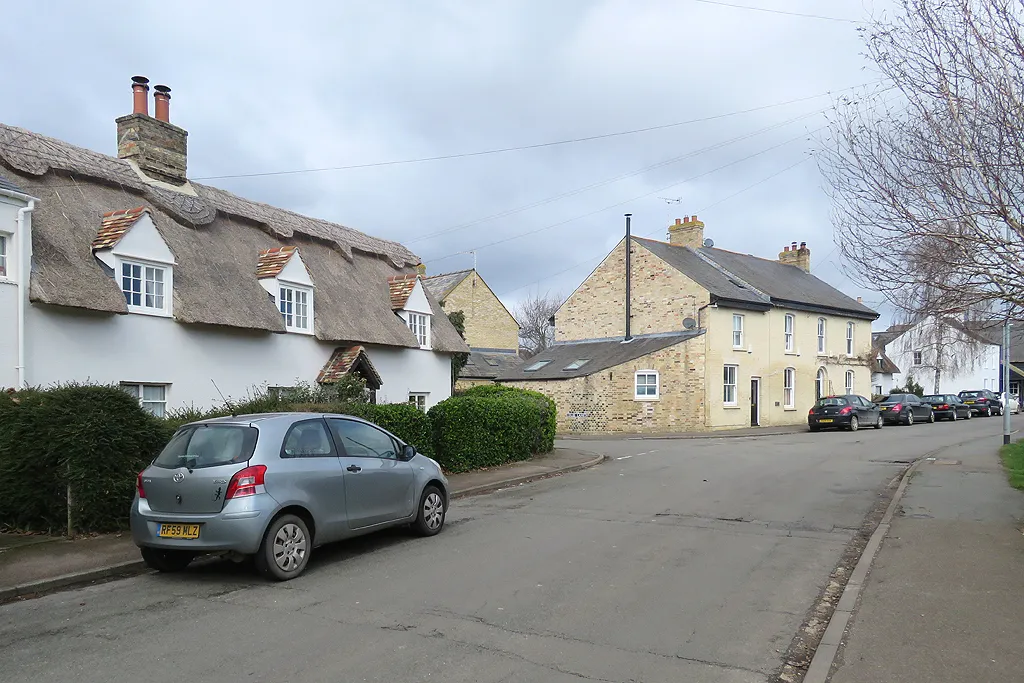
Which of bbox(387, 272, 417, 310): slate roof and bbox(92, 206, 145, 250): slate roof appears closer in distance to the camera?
bbox(92, 206, 145, 250): slate roof

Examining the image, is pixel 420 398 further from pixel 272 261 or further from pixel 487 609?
pixel 487 609

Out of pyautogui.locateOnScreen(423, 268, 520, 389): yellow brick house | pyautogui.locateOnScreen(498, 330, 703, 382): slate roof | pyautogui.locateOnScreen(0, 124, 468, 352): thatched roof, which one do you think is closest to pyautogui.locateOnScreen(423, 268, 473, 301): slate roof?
pyautogui.locateOnScreen(423, 268, 520, 389): yellow brick house

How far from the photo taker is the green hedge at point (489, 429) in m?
16.3

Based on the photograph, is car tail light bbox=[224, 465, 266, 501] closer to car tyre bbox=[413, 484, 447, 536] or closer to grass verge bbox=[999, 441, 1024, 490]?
car tyre bbox=[413, 484, 447, 536]

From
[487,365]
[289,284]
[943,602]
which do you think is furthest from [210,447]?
[487,365]

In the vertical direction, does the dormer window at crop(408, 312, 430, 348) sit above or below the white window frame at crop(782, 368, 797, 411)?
above

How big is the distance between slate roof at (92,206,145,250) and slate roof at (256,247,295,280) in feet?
11.0

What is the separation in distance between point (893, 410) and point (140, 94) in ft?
113

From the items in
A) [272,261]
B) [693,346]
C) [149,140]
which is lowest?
[693,346]

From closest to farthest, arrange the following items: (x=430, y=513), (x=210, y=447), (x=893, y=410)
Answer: (x=210, y=447) < (x=430, y=513) < (x=893, y=410)

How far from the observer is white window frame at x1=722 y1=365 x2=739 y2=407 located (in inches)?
1335

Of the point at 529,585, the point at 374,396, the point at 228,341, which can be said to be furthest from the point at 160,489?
the point at 374,396

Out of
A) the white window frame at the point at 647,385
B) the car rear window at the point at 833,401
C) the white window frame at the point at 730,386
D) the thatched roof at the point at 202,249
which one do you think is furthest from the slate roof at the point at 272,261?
the car rear window at the point at 833,401

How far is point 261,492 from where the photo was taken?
7.59m
